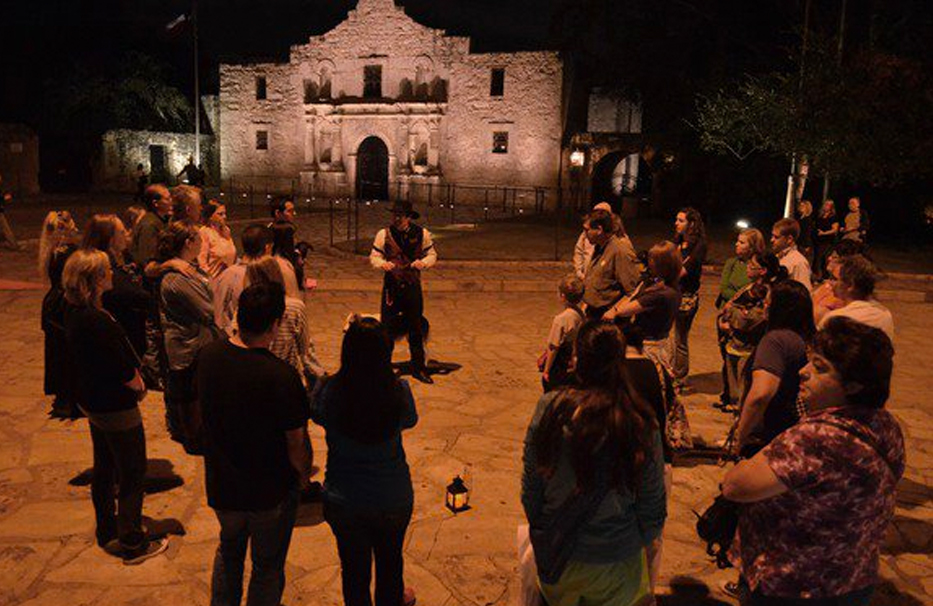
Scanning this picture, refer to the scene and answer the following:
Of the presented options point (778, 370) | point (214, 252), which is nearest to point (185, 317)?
point (214, 252)

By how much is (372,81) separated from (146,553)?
35061mm

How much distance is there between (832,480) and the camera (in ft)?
8.14

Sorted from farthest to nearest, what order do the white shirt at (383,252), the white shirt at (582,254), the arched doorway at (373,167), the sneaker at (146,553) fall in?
the arched doorway at (373,167) < the white shirt at (582,254) < the white shirt at (383,252) < the sneaker at (146,553)

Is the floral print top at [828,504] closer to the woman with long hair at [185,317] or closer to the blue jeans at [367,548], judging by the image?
the blue jeans at [367,548]

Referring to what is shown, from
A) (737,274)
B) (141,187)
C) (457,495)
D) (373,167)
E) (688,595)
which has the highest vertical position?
(373,167)

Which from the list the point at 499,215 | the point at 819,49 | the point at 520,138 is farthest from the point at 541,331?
the point at 520,138

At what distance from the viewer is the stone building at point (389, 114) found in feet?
111

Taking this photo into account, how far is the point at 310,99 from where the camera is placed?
37.9 metres

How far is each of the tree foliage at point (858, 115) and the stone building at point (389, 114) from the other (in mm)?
16895

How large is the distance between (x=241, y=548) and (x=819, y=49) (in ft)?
54.7

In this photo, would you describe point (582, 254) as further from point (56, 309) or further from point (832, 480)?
point (832, 480)

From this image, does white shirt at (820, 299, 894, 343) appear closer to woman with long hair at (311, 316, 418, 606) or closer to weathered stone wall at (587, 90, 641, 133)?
woman with long hair at (311, 316, 418, 606)

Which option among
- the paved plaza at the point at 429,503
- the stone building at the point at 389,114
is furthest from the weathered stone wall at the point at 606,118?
the paved plaza at the point at 429,503

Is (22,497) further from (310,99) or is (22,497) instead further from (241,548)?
(310,99)
